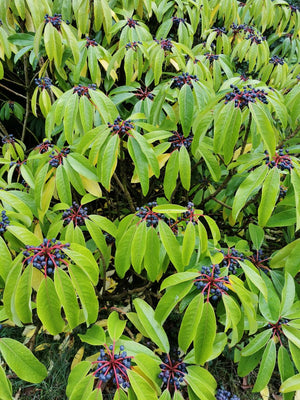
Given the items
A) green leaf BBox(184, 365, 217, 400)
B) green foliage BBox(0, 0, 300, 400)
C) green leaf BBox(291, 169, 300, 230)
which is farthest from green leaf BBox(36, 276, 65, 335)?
green leaf BBox(291, 169, 300, 230)

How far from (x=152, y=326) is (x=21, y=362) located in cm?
44

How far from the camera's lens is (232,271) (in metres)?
1.26

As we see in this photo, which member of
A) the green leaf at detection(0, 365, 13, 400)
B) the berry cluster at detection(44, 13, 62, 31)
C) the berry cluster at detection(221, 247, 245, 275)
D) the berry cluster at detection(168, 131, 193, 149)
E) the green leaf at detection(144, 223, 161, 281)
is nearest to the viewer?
the green leaf at detection(0, 365, 13, 400)

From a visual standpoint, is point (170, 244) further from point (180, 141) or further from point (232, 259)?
point (180, 141)

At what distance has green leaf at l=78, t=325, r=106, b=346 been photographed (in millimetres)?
1101

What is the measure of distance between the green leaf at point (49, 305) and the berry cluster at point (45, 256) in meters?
0.04

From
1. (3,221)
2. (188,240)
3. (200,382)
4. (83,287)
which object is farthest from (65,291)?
(200,382)

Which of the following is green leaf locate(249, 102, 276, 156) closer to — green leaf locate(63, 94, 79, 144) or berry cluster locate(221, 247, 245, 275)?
berry cluster locate(221, 247, 245, 275)

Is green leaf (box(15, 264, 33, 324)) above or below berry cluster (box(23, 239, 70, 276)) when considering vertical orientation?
below

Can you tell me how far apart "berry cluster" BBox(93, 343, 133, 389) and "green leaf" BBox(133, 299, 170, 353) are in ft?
0.46

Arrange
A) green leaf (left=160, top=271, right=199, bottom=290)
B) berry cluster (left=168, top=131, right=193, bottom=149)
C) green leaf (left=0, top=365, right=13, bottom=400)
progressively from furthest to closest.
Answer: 1. berry cluster (left=168, top=131, right=193, bottom=149)
2. green leaf (left=160, top=271, right=199, bottom=290)
3. green leaf (left=0, top=365, right=13, bottom=400)

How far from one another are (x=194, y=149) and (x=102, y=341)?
0.77 meters

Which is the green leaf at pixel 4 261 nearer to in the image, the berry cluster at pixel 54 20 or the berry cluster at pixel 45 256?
the berry cluster at pixel 45 256

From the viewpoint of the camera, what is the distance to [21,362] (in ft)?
3.19
